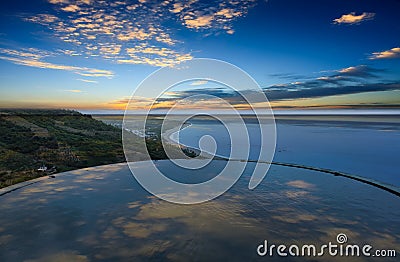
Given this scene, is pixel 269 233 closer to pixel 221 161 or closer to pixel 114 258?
pixel 114 258

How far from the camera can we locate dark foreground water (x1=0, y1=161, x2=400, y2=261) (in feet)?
12.3

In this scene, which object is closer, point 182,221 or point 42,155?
point 182,221

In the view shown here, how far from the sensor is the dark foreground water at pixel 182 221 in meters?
3.73

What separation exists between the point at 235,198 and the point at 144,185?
8.33 ft

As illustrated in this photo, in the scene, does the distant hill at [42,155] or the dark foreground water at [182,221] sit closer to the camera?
the dark foreground water at [182,221]

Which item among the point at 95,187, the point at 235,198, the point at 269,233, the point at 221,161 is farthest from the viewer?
the point at 221,161

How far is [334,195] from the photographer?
620 cm

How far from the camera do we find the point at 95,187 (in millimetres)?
6770

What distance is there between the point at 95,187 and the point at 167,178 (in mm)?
2017

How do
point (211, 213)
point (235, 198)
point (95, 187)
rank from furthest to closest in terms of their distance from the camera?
point (95, 187) < point (235, 198) < point (211, 213)

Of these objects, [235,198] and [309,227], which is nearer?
[309,227]

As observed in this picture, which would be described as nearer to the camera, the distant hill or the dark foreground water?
the dark foreground water

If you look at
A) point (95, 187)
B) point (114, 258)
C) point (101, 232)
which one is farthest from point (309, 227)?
point (95, 187)

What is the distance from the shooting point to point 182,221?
473 centimetres
